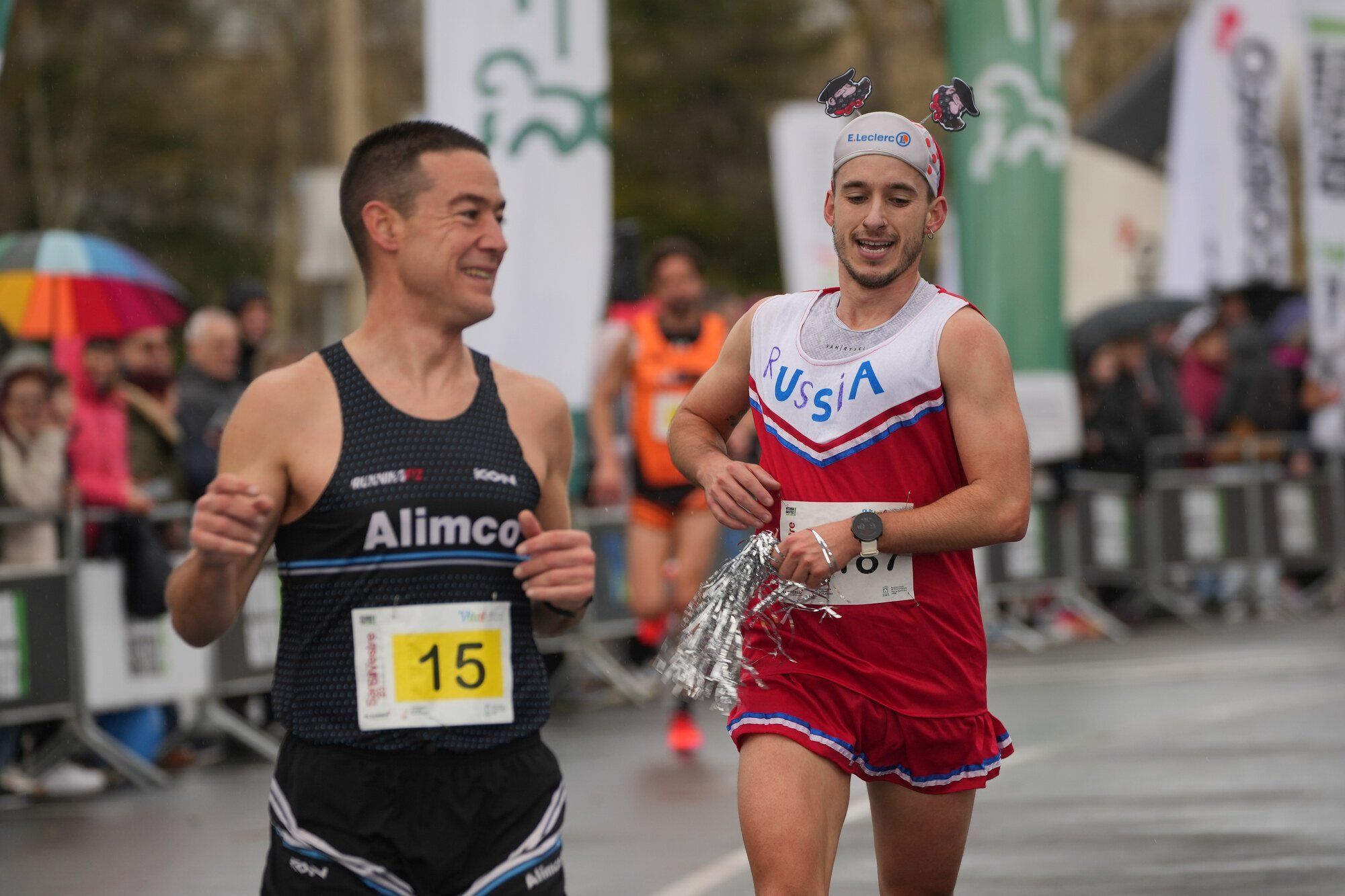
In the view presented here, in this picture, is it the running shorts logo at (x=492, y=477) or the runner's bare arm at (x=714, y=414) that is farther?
the runner's bare arm at (x=714, y=414)

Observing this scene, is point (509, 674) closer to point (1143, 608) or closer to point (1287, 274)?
point (1143, 608)

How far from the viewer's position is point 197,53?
126 ft

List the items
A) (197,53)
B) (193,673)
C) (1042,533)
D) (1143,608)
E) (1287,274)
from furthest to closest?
(197,53), (1287,274), (1143,608), (1042,533), (193,673)

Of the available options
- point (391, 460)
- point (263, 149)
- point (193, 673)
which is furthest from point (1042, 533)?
point (263, 149)

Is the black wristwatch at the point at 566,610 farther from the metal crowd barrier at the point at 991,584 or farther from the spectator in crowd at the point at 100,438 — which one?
the spectator in crowd at the point at 100,438

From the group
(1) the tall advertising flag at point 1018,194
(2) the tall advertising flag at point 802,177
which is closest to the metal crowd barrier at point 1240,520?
(2) the tall advertising flag at point 802,177

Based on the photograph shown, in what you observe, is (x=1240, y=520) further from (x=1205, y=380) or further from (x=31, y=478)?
(x=31, y=478)

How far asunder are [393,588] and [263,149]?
4014 centimetres

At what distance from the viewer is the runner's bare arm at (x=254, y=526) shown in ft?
12.7

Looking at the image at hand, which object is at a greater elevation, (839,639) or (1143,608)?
(839,639)

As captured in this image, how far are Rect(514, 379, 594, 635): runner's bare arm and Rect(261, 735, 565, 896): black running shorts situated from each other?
1.01ft

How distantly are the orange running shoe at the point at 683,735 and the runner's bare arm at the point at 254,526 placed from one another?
6.77 meters

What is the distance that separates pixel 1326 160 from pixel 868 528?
14.9 metres

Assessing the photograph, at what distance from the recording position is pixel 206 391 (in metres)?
11.2
